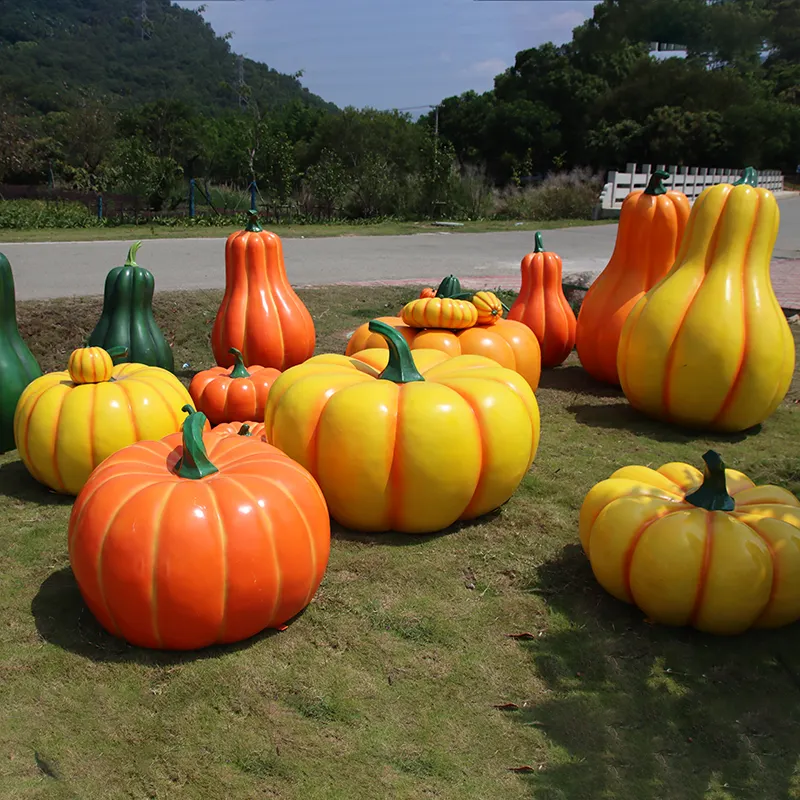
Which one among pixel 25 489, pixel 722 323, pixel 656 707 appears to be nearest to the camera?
pixel 656 707

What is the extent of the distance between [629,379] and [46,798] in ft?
13.9

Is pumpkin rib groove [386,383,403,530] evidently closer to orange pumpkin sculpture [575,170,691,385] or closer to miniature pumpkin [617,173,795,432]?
miniature pumpkin [617,173,795,432]

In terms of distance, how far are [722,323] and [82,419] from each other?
374cm

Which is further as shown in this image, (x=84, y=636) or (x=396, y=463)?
(x=396, y=463)

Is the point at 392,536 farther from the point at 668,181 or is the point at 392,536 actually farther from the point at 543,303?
the point at 668,181

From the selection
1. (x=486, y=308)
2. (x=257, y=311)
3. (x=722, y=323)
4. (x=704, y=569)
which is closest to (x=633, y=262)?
(x=722, y=323)

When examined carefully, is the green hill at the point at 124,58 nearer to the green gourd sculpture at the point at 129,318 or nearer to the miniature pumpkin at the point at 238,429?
the green gourd sculpture at the point at 129,318

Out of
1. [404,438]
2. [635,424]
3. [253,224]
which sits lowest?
[635,424]

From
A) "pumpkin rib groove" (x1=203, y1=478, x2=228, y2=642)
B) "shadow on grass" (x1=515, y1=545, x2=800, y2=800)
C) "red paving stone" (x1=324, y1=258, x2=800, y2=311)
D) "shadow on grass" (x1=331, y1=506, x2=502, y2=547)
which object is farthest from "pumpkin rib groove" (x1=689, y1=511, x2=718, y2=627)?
"red paving stone" (x1=324, y1=258, x2=800, y2=311)

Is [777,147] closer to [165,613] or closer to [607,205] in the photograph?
[607,205]

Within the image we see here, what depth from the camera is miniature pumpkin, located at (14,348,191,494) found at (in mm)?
4020

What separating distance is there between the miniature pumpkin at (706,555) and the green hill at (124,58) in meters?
63.3

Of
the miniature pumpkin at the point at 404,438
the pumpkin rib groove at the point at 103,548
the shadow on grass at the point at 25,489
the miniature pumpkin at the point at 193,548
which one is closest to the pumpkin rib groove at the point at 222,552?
the miniature pumpkin at the point at 193,548

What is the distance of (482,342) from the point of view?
5145 millimetres
